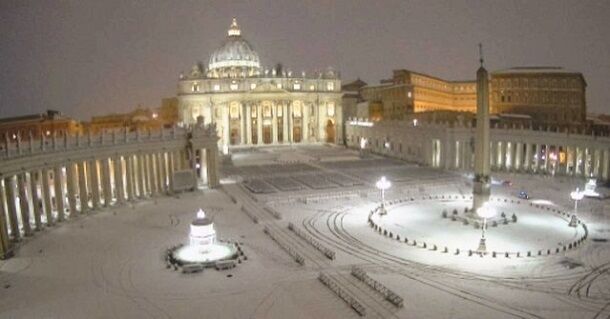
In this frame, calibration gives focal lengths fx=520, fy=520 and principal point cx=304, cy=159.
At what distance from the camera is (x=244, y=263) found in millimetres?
32344

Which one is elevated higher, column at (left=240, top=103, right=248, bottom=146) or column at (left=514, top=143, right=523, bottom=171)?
column at (left=240, top=103, right=248, bottom=146)

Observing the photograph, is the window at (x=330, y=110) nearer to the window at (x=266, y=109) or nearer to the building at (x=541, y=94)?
the window at (x=266, y=109)

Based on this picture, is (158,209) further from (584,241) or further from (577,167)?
(577,167)

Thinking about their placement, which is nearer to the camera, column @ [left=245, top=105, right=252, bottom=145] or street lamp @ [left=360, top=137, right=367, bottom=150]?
street lamp @ [left=360, top=137, right=367, bottom=150]

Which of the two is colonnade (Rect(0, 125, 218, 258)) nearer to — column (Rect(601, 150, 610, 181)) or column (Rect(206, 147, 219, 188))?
column (Rect(206, 147, 219, 188))

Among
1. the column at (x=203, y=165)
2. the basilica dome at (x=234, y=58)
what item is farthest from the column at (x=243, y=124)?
the column at (x=203, y=165)

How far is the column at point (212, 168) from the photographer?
6066 centimetres

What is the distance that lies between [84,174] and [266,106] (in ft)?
238

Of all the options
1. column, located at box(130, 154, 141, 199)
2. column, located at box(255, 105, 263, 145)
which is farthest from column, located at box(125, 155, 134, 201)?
column, located at box(255, 105, 263, 145)

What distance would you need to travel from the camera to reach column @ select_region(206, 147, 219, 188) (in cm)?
6066

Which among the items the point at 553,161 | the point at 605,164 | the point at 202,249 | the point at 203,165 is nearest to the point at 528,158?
the point at 553,161

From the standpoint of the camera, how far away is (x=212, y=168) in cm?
6072

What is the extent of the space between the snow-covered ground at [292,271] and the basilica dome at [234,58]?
280 ft

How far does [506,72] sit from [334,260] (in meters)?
85.9
